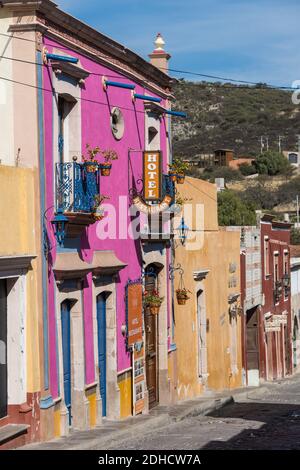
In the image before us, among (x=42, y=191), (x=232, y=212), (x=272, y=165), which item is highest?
(x=272, y=165)

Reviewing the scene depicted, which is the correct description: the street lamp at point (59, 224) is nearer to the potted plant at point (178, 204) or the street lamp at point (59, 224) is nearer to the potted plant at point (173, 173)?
the potted plant at point (173, 173)

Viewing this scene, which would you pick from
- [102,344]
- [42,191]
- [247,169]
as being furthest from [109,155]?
[247,169]

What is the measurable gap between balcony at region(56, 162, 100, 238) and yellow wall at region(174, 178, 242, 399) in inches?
264

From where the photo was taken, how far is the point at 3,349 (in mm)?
13914

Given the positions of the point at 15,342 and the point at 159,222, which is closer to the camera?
the point at 15,342

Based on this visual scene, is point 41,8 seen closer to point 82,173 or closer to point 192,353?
point 82,173

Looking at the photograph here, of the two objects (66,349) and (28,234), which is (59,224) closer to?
(28,234)

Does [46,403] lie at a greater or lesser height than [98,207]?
lesser

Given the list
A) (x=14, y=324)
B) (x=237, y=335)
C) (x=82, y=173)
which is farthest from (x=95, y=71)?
(x=237, y=335)

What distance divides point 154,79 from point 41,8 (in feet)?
22.5

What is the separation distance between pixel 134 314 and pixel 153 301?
1200 millimetres

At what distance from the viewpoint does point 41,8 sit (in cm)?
1438

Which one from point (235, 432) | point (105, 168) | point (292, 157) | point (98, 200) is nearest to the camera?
point (235, 432)

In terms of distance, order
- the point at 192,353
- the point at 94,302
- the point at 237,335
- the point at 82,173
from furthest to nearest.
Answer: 1. the point at 237,335
2. the point at 192,353
3. the point at 94,302
4. the point at 82,173
